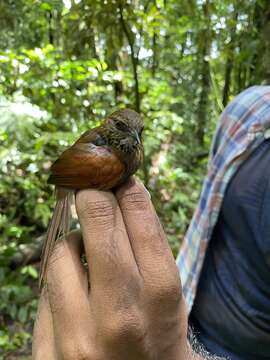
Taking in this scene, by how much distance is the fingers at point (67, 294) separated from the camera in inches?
36.1

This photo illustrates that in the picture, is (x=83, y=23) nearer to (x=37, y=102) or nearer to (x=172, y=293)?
(x=37, y=102)

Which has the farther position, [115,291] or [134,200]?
A: [134,200]

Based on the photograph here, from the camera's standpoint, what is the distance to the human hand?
2.92 ft

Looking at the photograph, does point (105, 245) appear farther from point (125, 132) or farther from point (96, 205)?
point (125, 132)

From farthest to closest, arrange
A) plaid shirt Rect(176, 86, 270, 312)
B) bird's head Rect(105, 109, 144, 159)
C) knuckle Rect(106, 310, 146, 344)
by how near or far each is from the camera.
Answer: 1. plaid shirt Rect(176, 86, 270, 312)
2. bird's head Rect(105, 109, 144, 159)
3. knuckle Rect(106, 310, 146, 344)

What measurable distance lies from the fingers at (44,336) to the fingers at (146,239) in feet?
0.92

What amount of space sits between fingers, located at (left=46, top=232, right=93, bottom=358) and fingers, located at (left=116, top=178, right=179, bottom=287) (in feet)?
0.46

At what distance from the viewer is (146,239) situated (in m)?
0.98

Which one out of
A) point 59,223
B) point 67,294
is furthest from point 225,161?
point 67,294

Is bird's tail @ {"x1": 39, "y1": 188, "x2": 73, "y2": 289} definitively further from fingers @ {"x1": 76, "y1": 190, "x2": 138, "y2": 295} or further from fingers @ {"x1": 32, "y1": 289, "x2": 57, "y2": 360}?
fingers @ {"x1": 76, "y1": 190, "x2": 138, "y2": 295}

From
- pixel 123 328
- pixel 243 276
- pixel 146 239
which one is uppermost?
pixel 146 239

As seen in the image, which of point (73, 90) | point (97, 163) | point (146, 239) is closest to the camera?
point (146, 239)

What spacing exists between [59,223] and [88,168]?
0.77 feet

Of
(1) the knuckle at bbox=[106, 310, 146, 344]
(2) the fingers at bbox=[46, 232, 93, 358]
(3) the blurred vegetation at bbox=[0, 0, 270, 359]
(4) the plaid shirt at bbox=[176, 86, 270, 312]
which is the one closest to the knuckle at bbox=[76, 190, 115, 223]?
(2) the fingers at bbox=[46, 232, 93, 358]
